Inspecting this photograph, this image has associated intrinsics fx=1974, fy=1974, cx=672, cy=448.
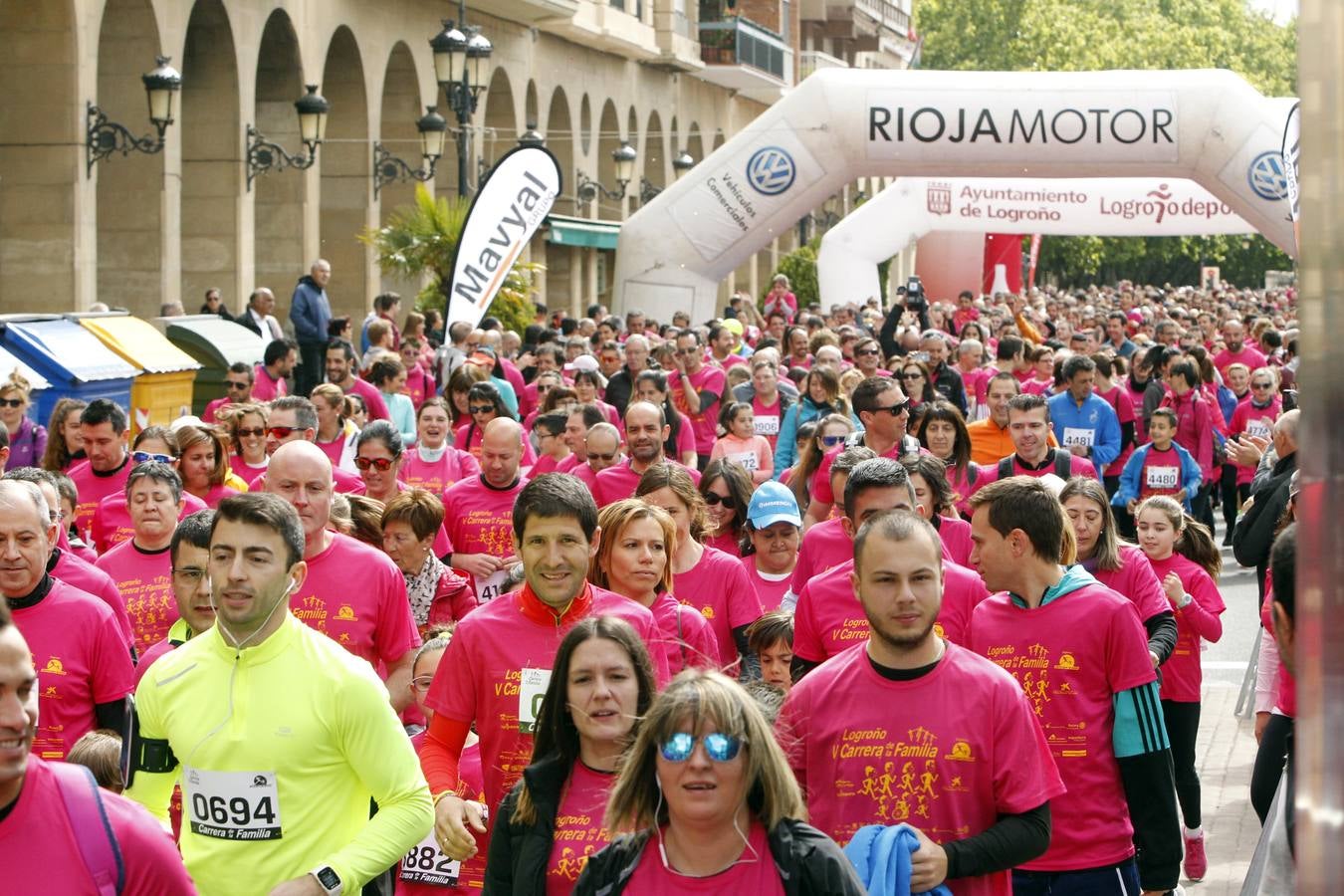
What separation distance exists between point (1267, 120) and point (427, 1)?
51.1 feet

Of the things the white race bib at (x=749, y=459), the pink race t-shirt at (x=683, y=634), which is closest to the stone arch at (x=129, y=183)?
the white race bib at (x=749, y=459)

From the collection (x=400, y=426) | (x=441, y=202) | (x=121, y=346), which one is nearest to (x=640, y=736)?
(x=400, y=426)

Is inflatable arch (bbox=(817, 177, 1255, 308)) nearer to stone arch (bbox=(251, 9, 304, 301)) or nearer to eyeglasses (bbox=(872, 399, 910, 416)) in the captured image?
stone arch (bbox=(251, 9, 304, 301))

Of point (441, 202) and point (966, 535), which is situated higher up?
point (441, 202)

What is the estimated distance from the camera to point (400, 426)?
44.5 ft

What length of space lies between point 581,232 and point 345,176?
856cm

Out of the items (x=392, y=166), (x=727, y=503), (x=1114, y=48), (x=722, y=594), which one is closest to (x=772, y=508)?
(x=727, y=503)

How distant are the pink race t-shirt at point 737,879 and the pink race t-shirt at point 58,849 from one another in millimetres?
741

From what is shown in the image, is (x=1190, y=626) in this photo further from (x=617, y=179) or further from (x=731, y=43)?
(x=731, y=43)

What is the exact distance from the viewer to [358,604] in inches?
230

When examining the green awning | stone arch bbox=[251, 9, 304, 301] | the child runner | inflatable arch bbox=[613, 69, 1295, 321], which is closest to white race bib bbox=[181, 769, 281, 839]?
the child runner

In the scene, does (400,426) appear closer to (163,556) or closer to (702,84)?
(163,556)

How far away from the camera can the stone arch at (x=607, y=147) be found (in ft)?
143

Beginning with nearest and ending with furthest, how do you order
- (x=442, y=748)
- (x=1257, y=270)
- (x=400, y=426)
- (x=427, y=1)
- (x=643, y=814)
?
(x=643, y=814) < (x=442, y=748) < (x=400, y=426) < (x=427, y=1) < (x=1257, y=270)
